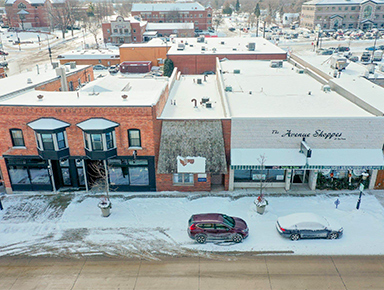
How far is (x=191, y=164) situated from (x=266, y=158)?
236 inches

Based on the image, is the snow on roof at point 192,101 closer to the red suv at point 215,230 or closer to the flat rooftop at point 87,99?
the flat rooftop at point 87,99

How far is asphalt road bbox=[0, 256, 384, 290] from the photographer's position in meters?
17.6

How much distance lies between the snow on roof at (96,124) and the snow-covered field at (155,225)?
6.15 m

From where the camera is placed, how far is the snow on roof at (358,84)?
91.4 ft

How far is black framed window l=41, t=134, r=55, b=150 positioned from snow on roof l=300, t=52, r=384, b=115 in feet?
85.5

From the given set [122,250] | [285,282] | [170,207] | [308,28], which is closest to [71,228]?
[122,250]

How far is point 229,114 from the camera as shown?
2572cm

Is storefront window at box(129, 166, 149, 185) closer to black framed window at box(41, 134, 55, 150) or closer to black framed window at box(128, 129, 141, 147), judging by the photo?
black framed window at box(128, 129, 141, 147)

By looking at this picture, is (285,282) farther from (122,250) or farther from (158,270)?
(122,250)

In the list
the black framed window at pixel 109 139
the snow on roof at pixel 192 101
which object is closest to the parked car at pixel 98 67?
the snow on roof at pixel 192 101

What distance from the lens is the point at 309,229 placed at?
20516 mm

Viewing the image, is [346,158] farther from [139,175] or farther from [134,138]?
[134,138]

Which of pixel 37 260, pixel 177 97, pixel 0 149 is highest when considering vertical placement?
pixel 177 97

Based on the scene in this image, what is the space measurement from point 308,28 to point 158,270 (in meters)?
150
